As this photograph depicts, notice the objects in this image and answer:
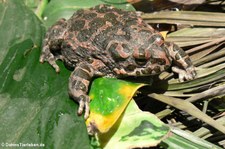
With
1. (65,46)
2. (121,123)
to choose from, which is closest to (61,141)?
(121,123)

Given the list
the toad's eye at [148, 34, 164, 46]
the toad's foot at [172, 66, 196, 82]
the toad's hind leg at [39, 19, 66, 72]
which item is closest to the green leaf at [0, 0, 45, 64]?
the toad's hind leg at [39, 19, 66, 72]

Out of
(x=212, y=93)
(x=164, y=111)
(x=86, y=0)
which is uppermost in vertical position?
(x=86, y=0)

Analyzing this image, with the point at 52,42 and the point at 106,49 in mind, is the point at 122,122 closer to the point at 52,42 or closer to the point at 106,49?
the point at 106,49

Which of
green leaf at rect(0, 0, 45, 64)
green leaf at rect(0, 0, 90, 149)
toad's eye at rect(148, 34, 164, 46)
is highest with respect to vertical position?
toad's eye at rect(148, 34, 164, 46)

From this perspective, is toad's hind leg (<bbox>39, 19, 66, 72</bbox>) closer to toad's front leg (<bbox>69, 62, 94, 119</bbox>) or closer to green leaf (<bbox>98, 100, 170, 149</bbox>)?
toad's front leg (<bbox>69, 62, 94, 119</bbox>)

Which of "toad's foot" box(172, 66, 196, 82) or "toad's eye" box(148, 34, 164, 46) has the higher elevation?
"toad's eye" box(148, 34, 164, 46)

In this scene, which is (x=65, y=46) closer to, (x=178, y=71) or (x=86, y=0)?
(x=86, y=0)

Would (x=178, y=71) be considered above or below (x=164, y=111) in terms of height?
above
